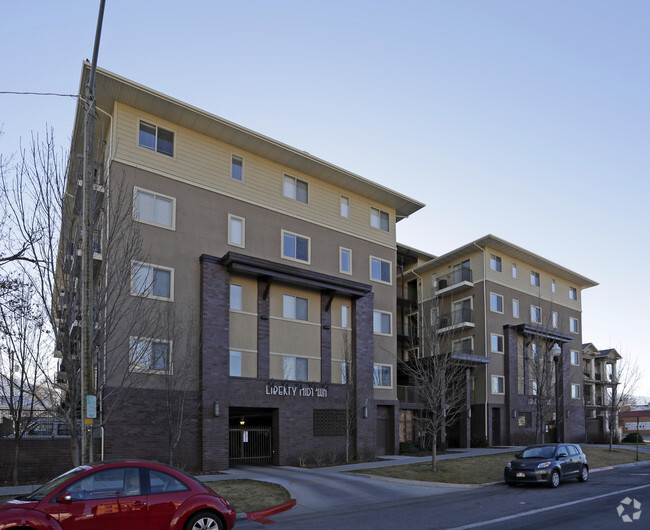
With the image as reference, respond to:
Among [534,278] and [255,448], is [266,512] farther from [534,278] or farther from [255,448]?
[534,278]

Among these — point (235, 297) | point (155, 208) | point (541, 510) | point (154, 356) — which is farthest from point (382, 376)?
point (541, 510)

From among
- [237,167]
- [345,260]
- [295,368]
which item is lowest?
[295,368]

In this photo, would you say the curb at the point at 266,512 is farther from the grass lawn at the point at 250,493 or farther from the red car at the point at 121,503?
the red car at the point at 121,503

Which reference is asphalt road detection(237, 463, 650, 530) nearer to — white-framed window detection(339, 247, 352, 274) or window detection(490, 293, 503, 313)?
white-framed window detection(339, 247, 352, 274)

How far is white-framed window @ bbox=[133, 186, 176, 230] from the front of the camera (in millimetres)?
26186

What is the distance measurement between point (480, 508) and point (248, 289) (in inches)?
624

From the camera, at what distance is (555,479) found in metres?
21.1

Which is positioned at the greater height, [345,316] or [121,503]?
[345,316]

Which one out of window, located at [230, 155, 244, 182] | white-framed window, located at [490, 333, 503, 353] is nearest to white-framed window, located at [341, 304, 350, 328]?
window, located at [230, 155, 244, 182]

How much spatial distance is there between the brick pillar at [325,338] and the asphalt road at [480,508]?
30.4 ft

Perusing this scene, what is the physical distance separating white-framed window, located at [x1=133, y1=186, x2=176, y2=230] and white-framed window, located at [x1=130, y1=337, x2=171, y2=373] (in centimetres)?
523

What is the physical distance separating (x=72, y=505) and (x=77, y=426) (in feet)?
18.9

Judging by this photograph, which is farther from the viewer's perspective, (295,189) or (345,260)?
(345,260)

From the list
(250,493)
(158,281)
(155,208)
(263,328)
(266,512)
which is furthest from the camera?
(263,328)
